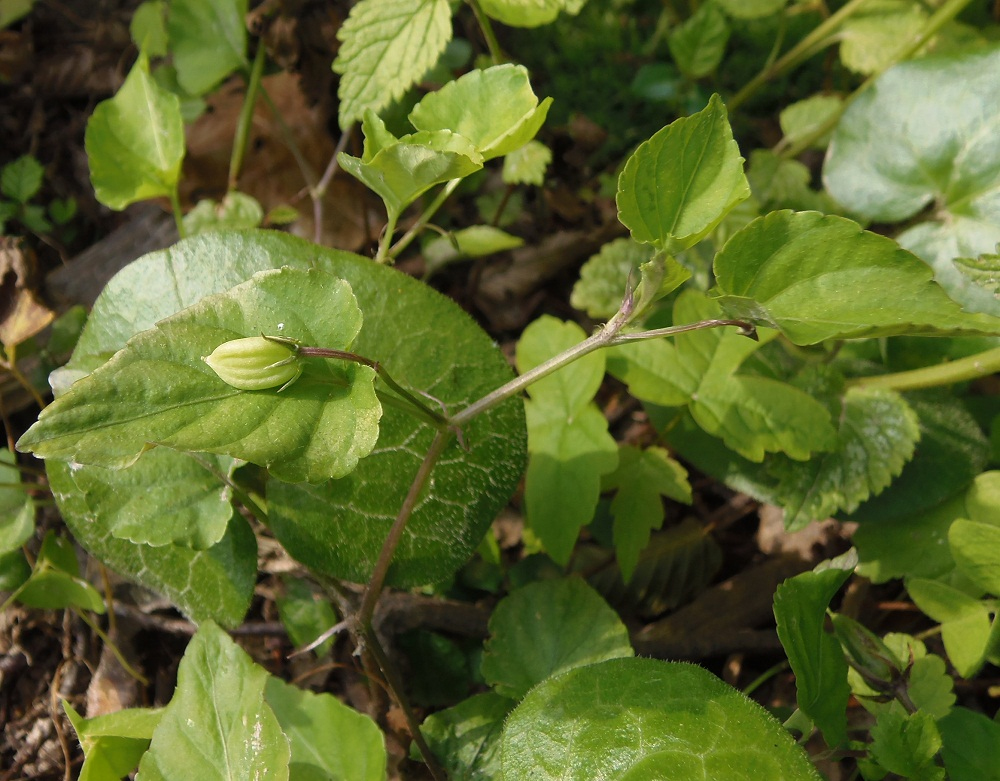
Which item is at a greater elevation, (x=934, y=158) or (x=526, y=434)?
(x=934, y=158)

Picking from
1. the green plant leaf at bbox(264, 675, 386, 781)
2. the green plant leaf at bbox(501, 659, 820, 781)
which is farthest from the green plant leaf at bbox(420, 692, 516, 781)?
the green plant leaf at bbox(501, 659, 820, 781)

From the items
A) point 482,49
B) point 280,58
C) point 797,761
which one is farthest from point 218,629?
point 482,49

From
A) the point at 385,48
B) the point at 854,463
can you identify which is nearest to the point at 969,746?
the point at 854,463

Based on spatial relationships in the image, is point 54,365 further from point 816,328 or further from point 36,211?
point 816,328

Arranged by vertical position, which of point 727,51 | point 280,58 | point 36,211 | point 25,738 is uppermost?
point 280,58

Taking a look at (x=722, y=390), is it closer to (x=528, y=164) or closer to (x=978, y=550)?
(x=978, y=550)

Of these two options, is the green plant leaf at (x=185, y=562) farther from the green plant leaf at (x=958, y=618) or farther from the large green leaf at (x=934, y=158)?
the large green leaf at (x=934, y=158)
